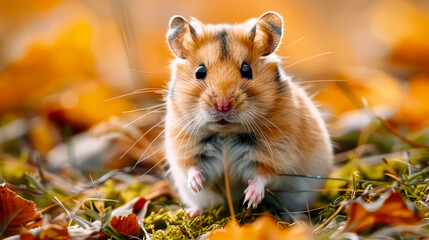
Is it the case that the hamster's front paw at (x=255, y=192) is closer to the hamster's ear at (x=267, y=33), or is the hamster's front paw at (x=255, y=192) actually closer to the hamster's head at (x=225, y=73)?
the hamster's head at (x=225, y=73)

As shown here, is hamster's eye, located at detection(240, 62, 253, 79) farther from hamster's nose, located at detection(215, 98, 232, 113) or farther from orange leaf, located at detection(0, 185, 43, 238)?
orange leaf, located at detection(0, 185, 43, 238)

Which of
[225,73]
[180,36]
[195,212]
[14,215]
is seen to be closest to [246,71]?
[225,73]

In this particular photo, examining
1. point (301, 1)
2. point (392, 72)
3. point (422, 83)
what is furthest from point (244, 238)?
point (301, 1)

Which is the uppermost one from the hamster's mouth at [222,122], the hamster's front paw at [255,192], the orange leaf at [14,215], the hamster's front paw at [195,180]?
the hamster's mouth at [222,122]

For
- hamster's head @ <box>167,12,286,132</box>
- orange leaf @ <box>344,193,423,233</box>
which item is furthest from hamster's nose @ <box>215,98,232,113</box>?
orange leaf @ <box>344,193,423,233</box>

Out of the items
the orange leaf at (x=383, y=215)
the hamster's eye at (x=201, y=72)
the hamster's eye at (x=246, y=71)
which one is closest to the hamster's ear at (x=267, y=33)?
the hamster's eye at (x=246, y=71)

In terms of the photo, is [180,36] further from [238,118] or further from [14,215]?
[14,215]
